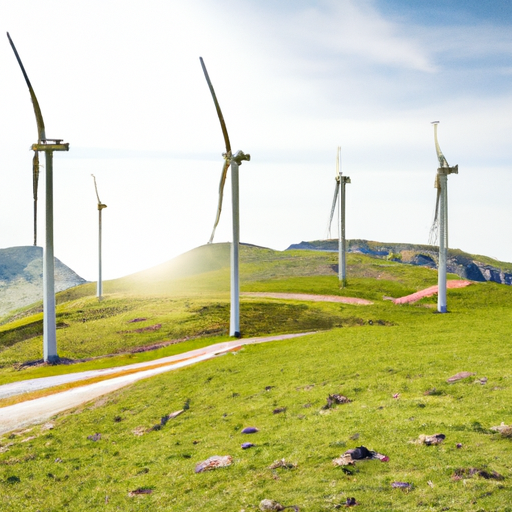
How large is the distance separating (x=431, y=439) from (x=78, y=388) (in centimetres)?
3867

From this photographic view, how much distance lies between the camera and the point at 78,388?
5450 cm

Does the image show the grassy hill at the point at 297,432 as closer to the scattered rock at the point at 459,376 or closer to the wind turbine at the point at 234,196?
the scattered rock at the point at 459,376

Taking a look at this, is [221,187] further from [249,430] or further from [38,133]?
[249,430]

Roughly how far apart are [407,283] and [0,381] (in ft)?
332

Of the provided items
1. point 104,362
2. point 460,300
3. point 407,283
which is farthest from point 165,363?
point 407,283

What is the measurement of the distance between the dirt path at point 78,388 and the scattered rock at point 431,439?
3062cm

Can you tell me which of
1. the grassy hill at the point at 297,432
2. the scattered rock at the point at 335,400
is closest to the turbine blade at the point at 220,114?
the grassy hill at the point at 297,432

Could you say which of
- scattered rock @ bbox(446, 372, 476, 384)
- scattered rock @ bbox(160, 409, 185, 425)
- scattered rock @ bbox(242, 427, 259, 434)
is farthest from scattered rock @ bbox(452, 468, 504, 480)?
scattered rock @ bbox(160, 409, 185, 425)

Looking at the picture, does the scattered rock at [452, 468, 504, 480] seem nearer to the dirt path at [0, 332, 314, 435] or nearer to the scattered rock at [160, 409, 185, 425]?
the scattered rock at [160, 409, 185, 425]

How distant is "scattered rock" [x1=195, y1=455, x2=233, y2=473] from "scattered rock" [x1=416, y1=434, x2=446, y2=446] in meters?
9.29

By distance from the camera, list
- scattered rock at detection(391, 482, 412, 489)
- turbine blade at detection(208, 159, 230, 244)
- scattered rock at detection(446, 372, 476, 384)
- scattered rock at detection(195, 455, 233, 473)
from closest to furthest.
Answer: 1. scattered rock at detection(391, 482, 412, 489)
2. scattered rock at detection(195, 455, 233, 473)
3. scattered rock at detection(446, 372, 476, 384)
4. turbine blade at detection(208, 159, 230, 244)

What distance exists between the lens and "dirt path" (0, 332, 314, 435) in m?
45.3

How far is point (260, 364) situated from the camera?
53.3 meters

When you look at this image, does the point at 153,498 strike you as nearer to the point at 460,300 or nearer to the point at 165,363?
the point at 165,363
